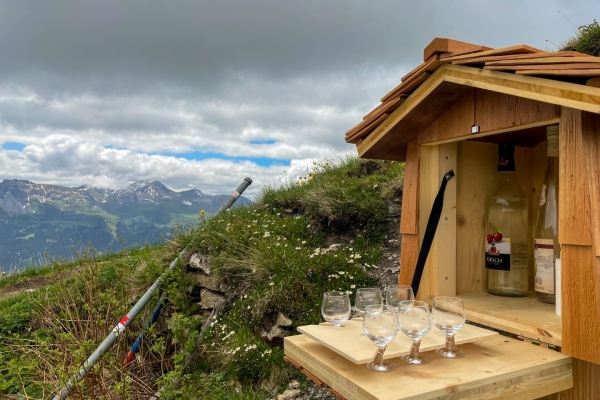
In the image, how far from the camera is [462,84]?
1.61 m

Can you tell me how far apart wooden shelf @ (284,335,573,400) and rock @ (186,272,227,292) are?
3056 millimetres

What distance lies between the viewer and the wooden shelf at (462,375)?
110cm

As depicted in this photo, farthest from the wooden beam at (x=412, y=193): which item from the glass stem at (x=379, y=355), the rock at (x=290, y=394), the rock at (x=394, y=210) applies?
the rock at (x=394, y=210)

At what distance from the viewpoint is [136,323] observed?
5008 millimetres

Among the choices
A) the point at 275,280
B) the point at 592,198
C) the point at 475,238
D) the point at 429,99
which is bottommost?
the point at 275,280

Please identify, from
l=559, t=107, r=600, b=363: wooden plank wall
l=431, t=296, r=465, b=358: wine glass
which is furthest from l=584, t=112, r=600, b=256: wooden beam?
l=431, t=296, r=465, b=358: wine glass

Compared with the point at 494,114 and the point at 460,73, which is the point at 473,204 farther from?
the point at 460,73

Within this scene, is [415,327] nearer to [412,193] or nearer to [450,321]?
[450,321]

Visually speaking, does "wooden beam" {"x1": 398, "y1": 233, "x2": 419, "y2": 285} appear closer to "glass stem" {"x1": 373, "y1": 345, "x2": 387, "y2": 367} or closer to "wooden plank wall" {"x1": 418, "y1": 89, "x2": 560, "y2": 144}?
"wooden plank wall" {"x1": 418, "y1": 89, "x2": 560, "y2": 144}

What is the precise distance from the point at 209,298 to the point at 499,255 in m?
3.32

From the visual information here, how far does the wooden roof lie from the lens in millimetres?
1165

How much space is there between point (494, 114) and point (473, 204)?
56cm

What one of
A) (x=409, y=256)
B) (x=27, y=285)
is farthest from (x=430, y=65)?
(x=27, y=285)

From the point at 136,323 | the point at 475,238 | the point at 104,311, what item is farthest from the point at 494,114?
the point at 104,311
